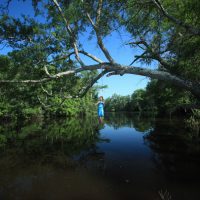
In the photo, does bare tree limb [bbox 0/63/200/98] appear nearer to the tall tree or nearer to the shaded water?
the tall tree

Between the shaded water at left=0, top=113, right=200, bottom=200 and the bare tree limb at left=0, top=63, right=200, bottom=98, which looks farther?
the bare tree limb at left=0, top=63, right=200, bottom=98

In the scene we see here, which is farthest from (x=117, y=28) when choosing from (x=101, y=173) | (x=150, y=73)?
(x=101, y=173)

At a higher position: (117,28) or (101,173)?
(117,28)

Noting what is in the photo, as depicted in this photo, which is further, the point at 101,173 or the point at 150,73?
the point at 101,173

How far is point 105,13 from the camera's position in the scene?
7414 millimetres

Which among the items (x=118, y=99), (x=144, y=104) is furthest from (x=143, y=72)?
(x=118, y=99)

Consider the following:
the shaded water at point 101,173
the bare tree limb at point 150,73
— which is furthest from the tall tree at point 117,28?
the shaded water at point 101,173

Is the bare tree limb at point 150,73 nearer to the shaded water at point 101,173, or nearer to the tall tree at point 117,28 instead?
the tall tree at point 117,28

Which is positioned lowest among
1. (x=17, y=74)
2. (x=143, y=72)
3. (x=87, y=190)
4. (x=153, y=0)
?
(x=87, y=190)

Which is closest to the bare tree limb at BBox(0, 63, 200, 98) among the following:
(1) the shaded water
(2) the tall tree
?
(2) the tall tree

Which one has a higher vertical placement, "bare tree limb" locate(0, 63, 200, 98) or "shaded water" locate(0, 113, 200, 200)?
"bare tree limb" locate(0, 63, 200, 98)

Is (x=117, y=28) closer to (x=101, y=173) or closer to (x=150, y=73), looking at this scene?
(x=150, y=73)

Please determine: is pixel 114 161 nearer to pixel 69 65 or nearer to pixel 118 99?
pixel 69 65

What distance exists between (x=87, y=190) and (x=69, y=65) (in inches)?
268
